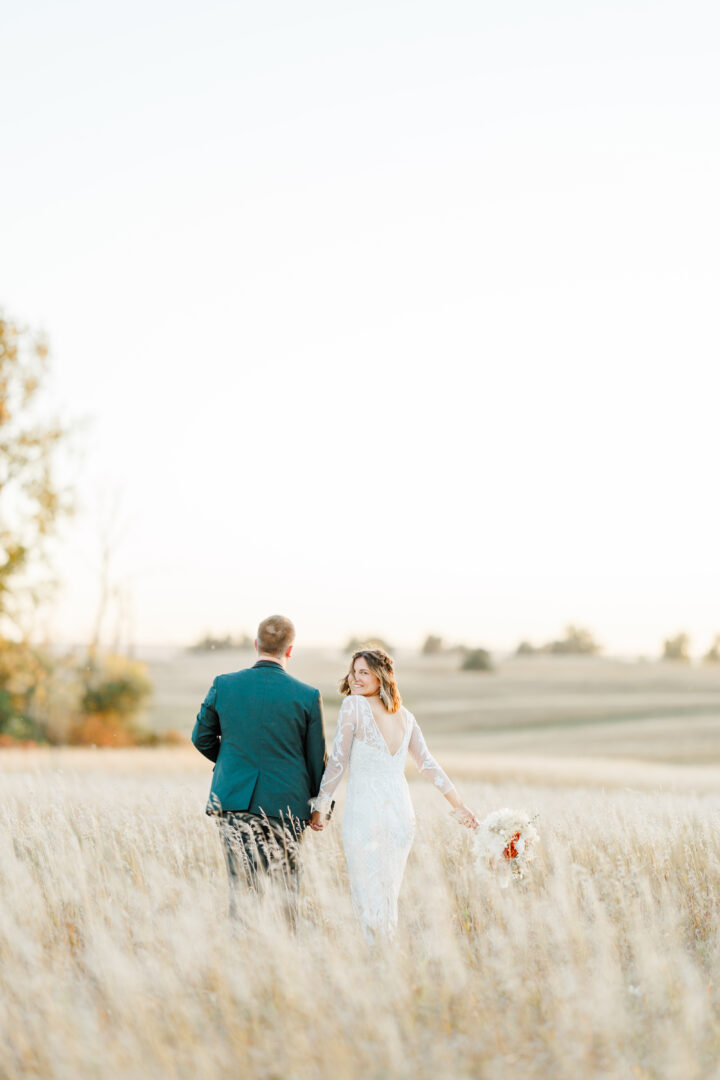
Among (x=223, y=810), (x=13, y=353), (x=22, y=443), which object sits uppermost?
(x=13, y=353)

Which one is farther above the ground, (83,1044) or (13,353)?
(13,353)

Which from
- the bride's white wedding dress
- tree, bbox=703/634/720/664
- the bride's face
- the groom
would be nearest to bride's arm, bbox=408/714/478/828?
the bride's white wedding dress

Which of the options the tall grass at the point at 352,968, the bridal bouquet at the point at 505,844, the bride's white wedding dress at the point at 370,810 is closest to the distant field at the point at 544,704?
the tall grass at the point at 352,968

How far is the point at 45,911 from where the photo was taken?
6.65 m

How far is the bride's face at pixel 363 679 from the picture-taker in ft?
21.9

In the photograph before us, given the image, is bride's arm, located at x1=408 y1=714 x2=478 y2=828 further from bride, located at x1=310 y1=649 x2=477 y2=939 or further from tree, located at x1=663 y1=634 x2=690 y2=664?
tree, located at x1=663 y1=634 x2=690 y2=664

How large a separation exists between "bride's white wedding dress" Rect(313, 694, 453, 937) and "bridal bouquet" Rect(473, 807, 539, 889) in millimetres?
558

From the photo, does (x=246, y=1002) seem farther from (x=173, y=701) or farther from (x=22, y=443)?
(x=173, y=701)

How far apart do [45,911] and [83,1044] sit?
2236 mm

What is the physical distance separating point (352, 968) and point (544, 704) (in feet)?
172

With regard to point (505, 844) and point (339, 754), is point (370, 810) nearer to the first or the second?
point (339, 754)

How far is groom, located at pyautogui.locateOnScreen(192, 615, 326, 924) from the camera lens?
641cm

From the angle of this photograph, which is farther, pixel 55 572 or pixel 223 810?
pixel 55 572

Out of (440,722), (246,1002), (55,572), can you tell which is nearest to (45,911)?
(246,1002)
